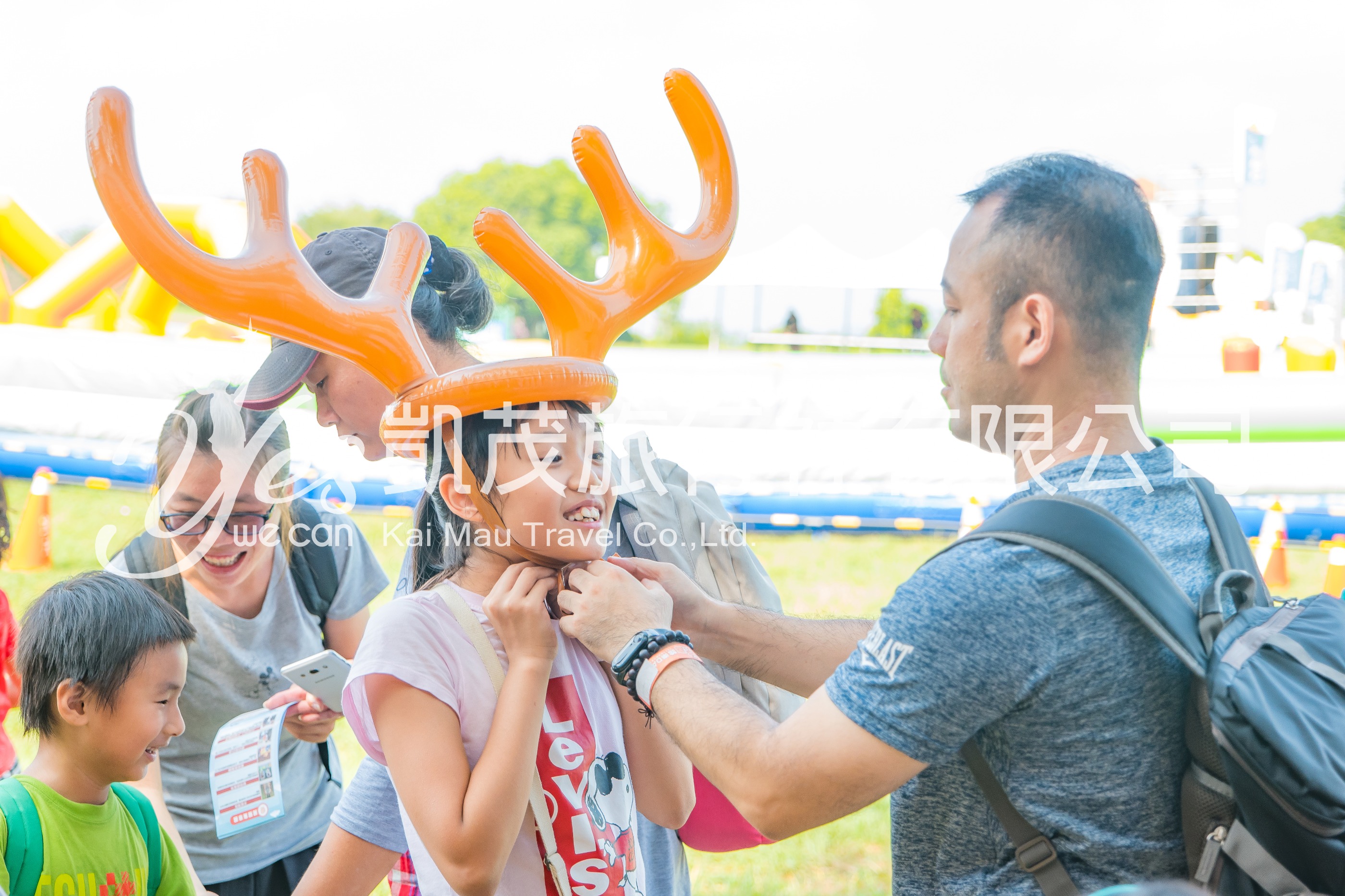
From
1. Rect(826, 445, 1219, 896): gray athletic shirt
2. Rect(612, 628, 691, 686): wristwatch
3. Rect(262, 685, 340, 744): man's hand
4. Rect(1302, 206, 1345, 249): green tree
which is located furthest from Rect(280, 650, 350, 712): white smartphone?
Rect(1302, 206, 1345, 249): green tree

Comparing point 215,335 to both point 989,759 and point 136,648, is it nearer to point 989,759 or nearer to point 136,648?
point 136,648

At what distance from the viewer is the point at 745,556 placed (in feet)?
7.41

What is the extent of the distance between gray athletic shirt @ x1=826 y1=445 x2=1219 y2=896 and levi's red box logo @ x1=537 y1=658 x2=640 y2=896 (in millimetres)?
438

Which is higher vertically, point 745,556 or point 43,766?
point 745,556

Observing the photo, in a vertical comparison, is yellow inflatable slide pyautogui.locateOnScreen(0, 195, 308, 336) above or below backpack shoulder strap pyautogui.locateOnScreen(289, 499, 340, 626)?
above

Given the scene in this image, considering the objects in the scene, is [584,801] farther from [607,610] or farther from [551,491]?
[551,491]

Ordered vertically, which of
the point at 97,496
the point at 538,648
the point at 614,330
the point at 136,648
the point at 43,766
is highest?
the point at 614,330

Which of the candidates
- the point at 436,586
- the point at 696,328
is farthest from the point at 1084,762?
the point at 696,328

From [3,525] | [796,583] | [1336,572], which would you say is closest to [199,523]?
[3,525]

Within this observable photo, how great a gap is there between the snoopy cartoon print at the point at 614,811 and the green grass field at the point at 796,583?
208 centimetres

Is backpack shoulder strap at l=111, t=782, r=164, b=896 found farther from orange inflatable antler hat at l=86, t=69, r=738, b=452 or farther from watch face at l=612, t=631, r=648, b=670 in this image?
watch face at l=612, t=631, r=648, b=670

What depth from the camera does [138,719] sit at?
192cm

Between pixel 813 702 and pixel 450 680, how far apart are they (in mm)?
535

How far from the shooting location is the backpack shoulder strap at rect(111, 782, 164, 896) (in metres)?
1.94
